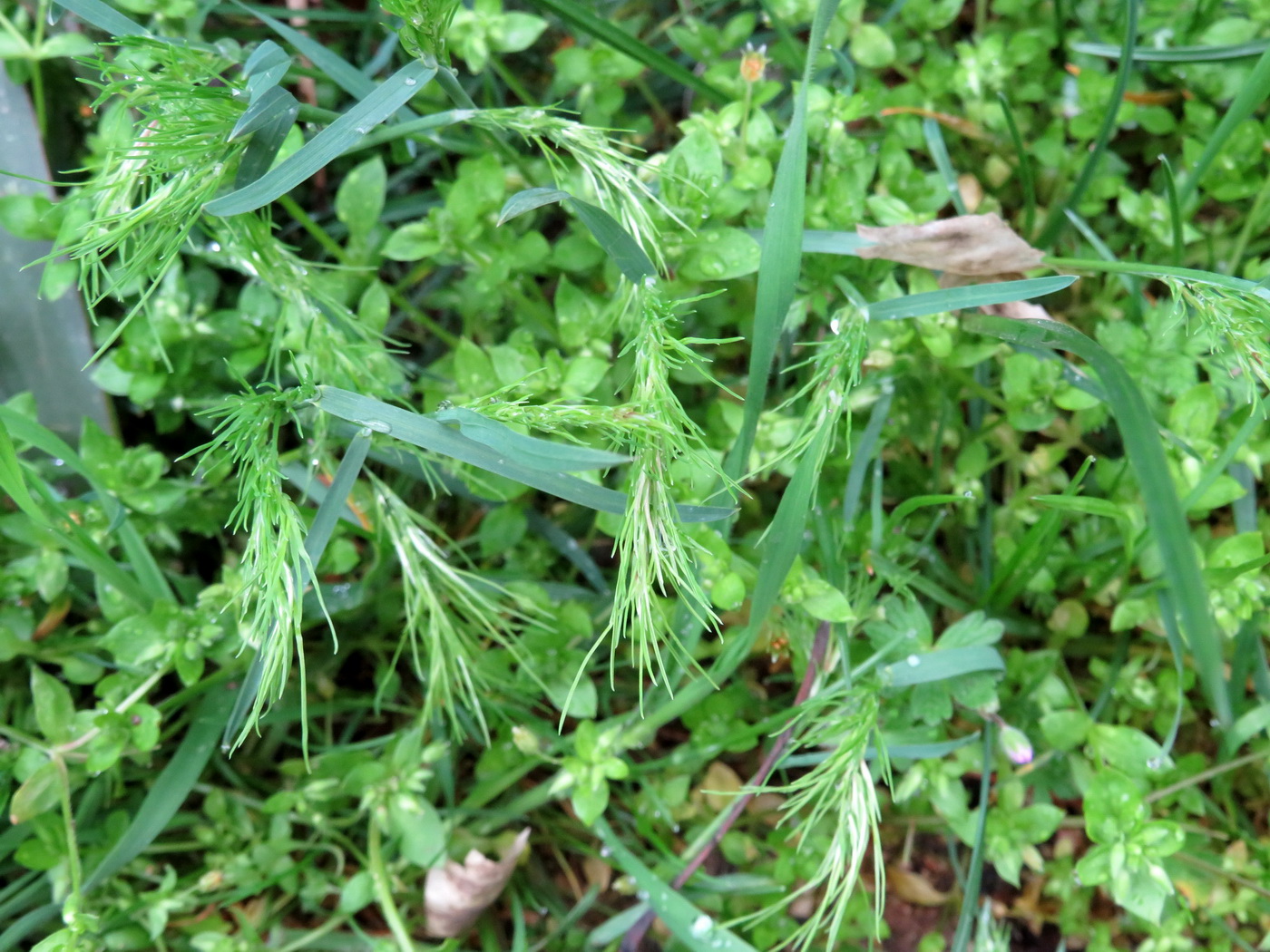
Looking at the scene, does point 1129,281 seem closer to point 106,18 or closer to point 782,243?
point 782,243

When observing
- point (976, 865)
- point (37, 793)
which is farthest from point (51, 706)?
point (976, 865)

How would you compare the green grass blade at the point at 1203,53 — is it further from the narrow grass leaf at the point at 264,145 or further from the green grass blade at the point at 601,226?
the narrow grass leaf at the point at 264,145

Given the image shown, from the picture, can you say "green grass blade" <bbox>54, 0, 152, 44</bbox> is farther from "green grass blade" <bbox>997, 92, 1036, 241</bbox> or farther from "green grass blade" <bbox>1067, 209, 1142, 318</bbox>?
"green grass blade" <bbox>1067, 209, 1142, 318</bbox>

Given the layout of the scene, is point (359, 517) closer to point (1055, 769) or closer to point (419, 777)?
point (419, 777)

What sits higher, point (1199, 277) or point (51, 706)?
point (1199, 277)

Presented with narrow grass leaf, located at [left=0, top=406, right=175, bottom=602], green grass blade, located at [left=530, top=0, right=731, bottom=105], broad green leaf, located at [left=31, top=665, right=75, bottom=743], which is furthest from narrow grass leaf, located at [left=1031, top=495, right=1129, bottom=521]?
broad green leaf, located at [left=31, top=665, right=75, bottom=743]
